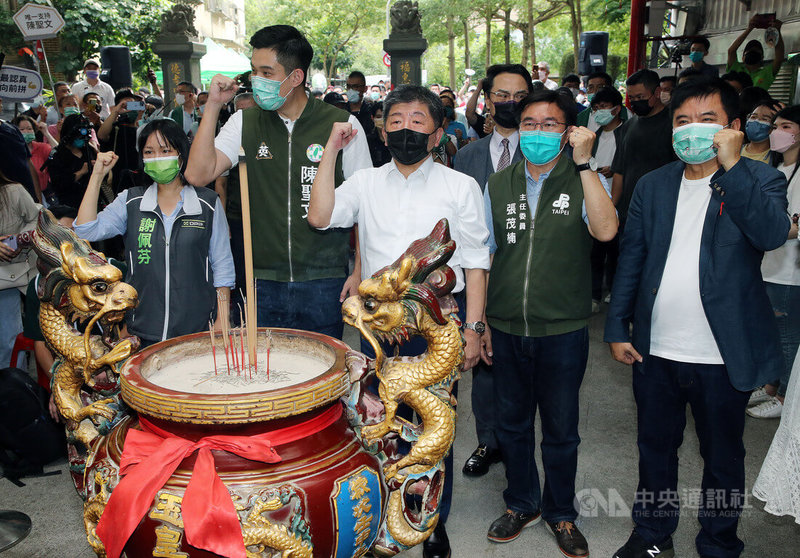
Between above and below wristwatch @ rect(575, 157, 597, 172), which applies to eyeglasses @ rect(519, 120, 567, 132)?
above

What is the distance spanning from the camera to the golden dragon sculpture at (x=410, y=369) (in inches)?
62.5

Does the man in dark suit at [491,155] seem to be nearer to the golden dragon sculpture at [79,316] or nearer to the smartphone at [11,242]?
the golden dragon sculpture at [79,316]

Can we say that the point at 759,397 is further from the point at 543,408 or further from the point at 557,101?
the point at 557,101

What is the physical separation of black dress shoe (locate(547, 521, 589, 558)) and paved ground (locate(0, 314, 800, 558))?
0.20ft

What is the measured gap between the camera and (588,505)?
3.08 m

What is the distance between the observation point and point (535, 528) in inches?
115

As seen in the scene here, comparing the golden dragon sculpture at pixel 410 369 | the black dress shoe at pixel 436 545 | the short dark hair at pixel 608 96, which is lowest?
the black dress shoe at pixel 436 545

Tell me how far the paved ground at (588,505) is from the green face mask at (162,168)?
1.54 meters

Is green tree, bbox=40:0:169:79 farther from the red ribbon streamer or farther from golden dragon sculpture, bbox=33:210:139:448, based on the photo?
the red ribbon streamer

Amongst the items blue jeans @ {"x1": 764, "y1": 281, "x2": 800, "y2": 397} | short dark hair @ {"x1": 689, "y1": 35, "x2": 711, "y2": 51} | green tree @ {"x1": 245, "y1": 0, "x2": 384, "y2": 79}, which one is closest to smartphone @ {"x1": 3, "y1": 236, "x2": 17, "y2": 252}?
blue jeans @ {"x1": 764, "y1": 281, "x2": 800, "y2": 397}

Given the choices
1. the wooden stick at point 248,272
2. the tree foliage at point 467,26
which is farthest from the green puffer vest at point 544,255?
the tree foliage at point 467,26

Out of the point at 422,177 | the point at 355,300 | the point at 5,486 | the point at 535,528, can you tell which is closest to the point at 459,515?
the point at 535,528

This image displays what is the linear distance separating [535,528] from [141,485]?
6.47ft

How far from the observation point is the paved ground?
9.16 feet
